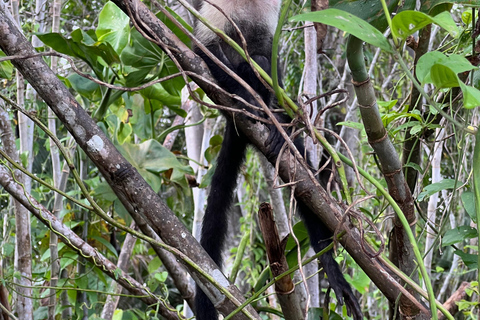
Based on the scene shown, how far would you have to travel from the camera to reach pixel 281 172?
1192 mm

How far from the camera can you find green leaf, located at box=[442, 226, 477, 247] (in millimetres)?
1117

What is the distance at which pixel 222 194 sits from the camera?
1.85 meters

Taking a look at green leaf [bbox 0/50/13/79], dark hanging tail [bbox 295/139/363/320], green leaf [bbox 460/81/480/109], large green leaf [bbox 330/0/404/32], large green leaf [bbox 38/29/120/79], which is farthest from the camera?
green leaf [bbox 0/50/13/79]

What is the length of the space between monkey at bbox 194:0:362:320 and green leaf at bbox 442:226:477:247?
Result: 11.3 inches

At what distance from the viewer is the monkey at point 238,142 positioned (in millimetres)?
1396

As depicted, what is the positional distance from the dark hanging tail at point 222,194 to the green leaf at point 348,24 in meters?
1.14

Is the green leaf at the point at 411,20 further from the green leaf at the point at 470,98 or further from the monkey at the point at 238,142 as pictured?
the monkey at the point at 238,142

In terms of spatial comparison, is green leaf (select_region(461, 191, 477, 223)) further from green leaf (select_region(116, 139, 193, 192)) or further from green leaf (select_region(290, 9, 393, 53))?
green leaf (select_region(116, 139, 193, 192))

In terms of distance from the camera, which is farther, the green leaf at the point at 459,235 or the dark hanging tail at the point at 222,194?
the dark hanging tail at the point at 222,194

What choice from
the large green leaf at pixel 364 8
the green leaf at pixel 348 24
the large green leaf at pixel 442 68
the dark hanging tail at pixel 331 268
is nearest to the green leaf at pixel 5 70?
the dark hanging tail at pixel 331 268

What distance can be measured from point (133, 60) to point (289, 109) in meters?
0.96

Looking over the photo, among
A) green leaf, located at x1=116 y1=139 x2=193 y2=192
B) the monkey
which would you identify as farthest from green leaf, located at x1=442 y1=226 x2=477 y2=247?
green leaf, located at x1=116 y1=139 x2=193 y2=192

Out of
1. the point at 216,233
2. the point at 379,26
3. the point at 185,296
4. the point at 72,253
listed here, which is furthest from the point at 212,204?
the point at 379,26

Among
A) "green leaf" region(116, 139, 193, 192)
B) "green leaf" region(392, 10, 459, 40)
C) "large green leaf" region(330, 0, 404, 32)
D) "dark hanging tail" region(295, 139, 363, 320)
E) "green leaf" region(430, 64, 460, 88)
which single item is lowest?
"dark hanging tail" region(295, 139, 363, 320)
